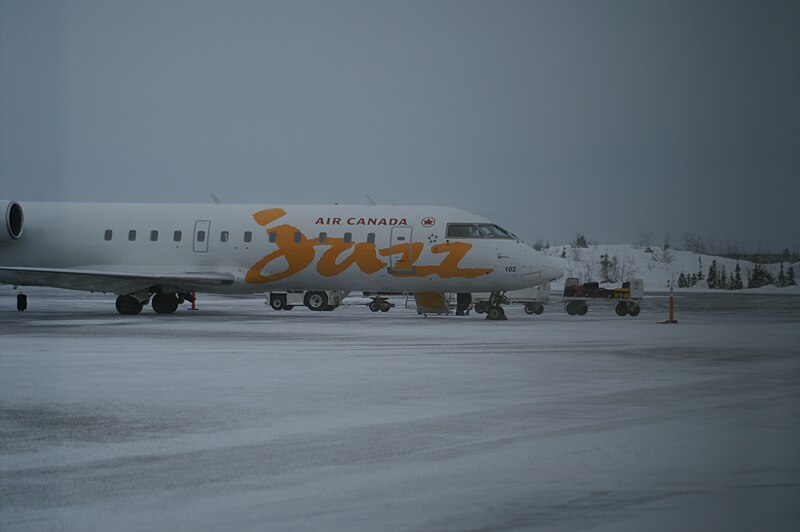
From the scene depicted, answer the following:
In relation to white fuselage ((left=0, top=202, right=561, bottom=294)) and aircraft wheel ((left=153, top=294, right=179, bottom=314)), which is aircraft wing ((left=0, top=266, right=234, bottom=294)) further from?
aircraft wheel ((left=153, top=294, right=179, bottom=314))

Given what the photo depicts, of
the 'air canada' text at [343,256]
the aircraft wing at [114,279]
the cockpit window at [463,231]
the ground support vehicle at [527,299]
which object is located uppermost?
the cockpit window at [463,231]

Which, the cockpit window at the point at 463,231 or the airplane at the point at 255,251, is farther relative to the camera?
the cockpit window at the point at 463,231

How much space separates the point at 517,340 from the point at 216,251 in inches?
552

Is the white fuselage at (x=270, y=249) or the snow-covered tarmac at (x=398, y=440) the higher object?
the white fuselage at (x=270, y=249)

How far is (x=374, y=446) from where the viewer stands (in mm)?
7691

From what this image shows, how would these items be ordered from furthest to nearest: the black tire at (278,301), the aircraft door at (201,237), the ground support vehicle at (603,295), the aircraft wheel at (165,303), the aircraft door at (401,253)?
the black tire at (278,301)
the ground support vehicle at (603,295)
the aircraft wheel at (165,303)
the aircraft door at (201,237)
the aircraft door at (401,253)

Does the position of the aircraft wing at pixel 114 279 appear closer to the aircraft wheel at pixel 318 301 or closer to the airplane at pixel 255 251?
the airplane at pixel 255 251

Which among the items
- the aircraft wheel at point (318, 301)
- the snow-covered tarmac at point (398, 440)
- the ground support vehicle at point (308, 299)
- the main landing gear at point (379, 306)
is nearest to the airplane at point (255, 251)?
the ground support vehicle at point (308, 299)

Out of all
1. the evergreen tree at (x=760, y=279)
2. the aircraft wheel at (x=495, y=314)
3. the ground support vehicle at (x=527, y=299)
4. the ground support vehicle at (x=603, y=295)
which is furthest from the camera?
the evergreen tree at (x=760, y=279)

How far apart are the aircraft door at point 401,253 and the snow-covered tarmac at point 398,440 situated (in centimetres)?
1287

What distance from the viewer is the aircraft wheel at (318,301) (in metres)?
36.7

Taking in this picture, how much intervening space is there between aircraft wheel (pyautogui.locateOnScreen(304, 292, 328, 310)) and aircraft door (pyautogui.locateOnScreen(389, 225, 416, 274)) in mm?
7981

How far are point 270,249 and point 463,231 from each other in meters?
5.98

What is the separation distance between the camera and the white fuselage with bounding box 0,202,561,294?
93.7 ft
